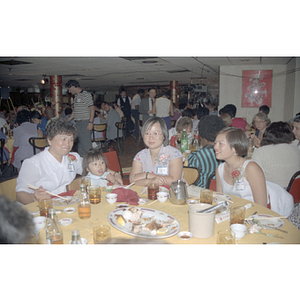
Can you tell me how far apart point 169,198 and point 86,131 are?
383 centimetres

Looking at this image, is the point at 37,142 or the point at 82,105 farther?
the point at 82,105

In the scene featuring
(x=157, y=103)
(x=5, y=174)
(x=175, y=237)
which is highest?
(x=157, y=103)

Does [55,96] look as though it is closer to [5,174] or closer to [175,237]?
[5,174]

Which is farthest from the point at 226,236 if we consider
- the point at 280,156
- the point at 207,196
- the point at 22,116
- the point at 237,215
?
the point at 22,116

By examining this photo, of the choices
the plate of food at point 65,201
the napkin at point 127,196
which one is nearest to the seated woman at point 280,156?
the napkin at point 127,196

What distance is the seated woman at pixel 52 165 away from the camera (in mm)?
2082

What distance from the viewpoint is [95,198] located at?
5.83 feet

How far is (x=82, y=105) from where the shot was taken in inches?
203

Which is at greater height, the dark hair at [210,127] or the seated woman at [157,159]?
the dark hair at [210,127]

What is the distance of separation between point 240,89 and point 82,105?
17.1ft

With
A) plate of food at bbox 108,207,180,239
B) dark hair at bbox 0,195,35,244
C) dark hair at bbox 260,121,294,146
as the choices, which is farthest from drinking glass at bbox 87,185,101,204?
dark hair at bbox 260,121,294,146

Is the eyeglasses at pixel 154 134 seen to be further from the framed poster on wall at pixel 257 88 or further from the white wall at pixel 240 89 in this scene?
the framed poster on wall at pixel 257 88

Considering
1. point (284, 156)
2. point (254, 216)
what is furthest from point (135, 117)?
point (254, 216)

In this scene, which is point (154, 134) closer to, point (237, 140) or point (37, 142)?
point (237, 140)
